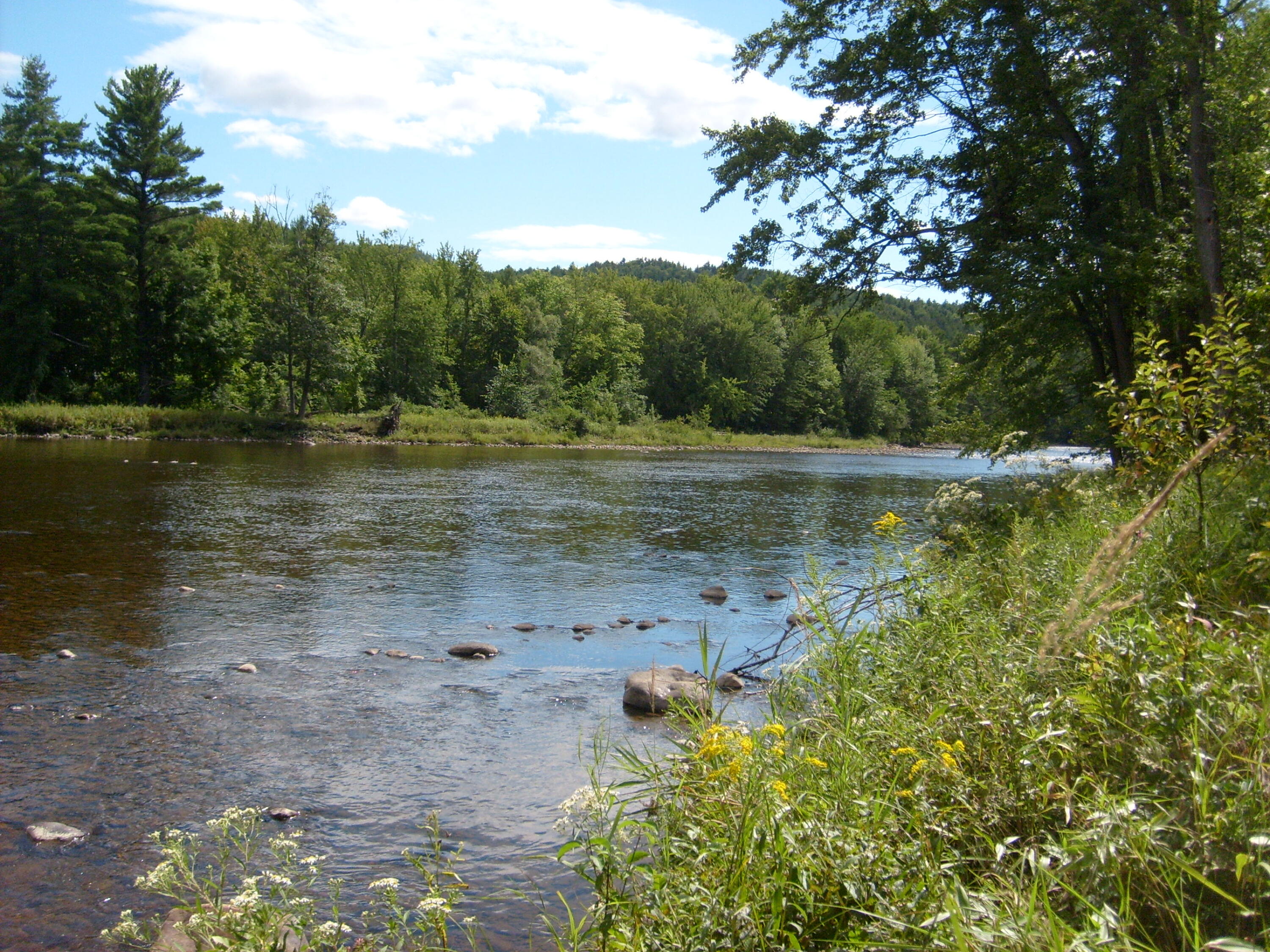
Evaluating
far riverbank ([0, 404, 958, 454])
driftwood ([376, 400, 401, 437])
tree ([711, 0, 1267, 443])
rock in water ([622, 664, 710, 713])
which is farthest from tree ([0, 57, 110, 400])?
rock in water ([622, 664, 710, 713])

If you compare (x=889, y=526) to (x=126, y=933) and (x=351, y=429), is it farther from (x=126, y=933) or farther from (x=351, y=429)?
(x=351, y=429)

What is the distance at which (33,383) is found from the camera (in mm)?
46125

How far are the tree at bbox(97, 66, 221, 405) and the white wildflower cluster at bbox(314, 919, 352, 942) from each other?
53.4m

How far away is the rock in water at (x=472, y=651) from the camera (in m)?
9.27

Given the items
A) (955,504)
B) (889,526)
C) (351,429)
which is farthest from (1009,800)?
(351,429)

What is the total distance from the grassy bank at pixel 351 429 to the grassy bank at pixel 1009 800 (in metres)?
46.5

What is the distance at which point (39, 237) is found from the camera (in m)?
47.1

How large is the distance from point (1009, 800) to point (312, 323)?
5460 cm

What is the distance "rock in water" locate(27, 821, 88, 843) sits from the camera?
4879 mm

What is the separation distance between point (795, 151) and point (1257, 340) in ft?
29.6

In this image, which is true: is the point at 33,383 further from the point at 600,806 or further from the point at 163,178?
the point at 600,806

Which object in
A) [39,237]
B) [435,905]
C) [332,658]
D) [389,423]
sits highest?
[39,237]

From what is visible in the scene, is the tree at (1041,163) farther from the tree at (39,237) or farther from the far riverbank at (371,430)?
the tree at (39,237)

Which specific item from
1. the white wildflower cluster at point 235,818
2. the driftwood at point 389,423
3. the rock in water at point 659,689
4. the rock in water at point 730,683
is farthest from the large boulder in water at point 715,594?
the driftwood at point 389,423
